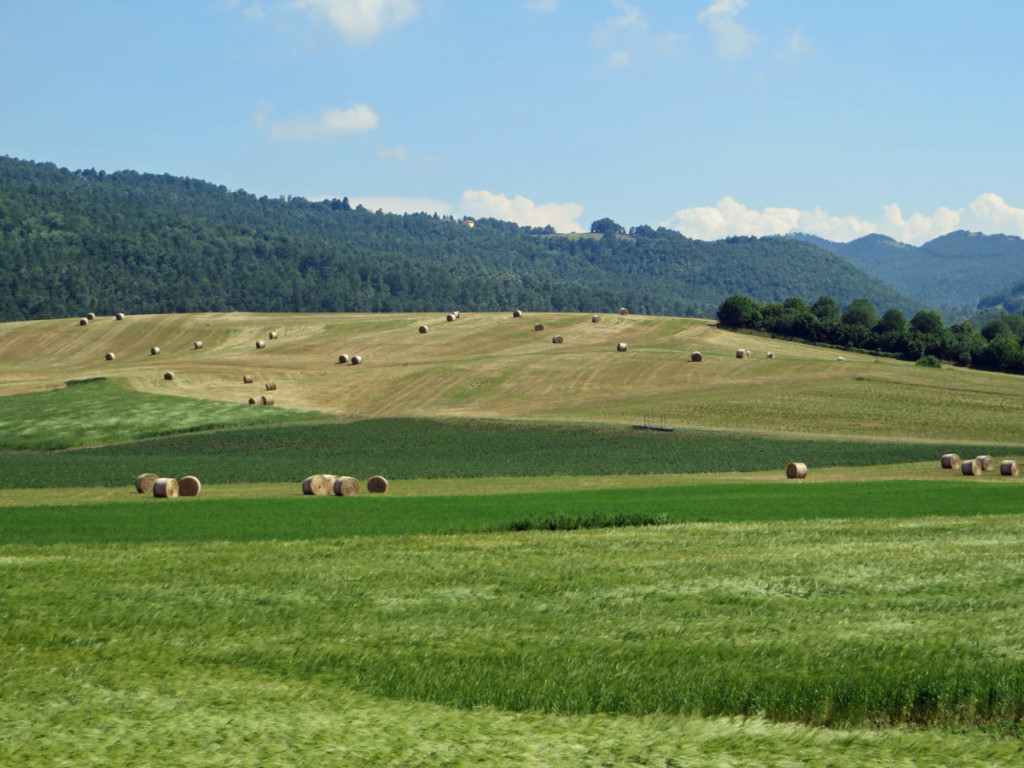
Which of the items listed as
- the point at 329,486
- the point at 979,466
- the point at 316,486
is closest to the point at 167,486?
the point at 316,486

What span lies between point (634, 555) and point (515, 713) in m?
12.2

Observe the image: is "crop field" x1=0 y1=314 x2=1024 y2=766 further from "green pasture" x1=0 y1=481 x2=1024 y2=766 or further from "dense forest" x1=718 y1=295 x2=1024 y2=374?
"dense forest" x1=718 y1=295 x2=1024 y2=374

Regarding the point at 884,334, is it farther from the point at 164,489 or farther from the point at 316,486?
the point at 164,489

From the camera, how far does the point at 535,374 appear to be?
93.2m

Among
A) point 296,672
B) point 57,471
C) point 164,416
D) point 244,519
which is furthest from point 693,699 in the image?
point 164,416

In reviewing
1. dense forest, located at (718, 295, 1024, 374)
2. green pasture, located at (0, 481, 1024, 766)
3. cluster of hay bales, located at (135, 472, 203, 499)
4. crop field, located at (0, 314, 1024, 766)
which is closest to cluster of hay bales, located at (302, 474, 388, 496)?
crop field, located at (0, 314, 1024, 766)

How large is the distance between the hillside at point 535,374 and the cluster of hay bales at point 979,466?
615 inches

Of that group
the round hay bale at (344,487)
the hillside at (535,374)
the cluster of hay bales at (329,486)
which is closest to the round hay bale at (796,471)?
the hillside at (535,374)

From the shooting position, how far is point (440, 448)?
6825 centimetres

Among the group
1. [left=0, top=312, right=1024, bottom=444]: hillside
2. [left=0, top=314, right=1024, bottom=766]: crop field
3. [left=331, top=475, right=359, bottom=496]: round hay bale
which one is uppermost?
[left=0, top=312, right=1024, bottom=444]: hillside

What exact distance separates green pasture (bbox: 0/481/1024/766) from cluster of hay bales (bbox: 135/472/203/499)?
1695cm

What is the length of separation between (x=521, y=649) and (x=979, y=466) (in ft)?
152

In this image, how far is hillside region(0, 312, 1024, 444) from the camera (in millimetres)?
78062

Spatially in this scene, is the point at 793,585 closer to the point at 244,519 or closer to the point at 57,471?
the point at 244,519
